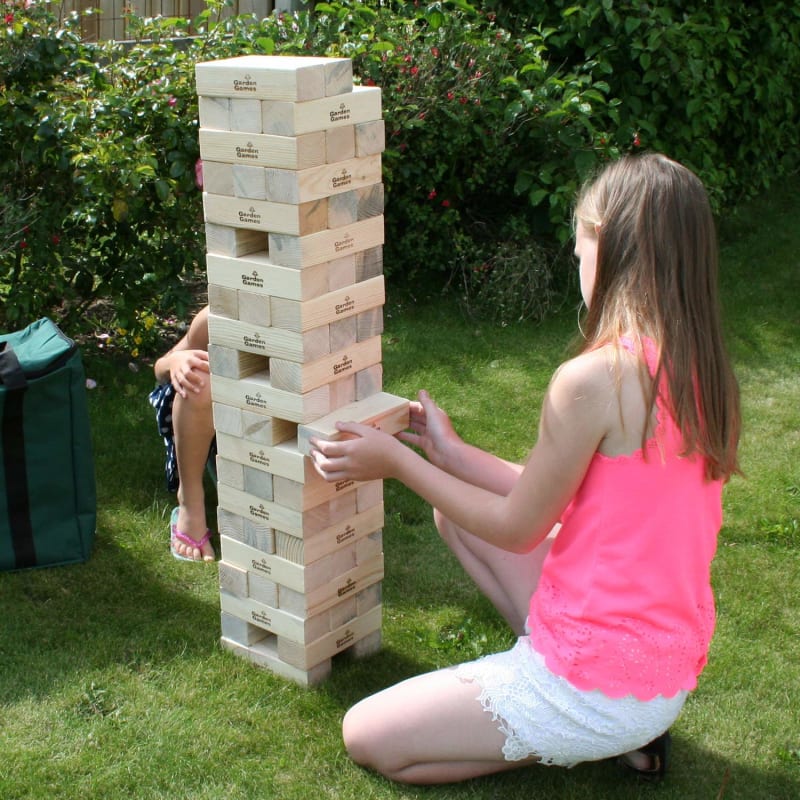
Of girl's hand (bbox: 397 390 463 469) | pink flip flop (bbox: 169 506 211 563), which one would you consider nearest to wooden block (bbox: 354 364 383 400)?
girl's hand (bbox: 397 390 463 469)

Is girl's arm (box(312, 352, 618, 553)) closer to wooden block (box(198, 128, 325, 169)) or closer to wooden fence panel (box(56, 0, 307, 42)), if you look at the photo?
wooden block (box(198, 128, 325, 169))

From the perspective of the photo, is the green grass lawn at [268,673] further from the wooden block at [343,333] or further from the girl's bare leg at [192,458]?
the wooden block at [343,333]

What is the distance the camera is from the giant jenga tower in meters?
2.36

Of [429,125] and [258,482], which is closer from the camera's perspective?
[258,482]

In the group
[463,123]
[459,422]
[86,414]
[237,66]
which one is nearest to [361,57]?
[463,123]

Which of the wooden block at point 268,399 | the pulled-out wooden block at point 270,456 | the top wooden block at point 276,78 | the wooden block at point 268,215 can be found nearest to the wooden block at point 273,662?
the pulled-out wooden block at point 270,456

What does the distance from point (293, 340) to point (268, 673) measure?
0.92 meters

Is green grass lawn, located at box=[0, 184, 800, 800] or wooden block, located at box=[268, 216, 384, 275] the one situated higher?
wooden block, located at box=[268, 216, 384, 275]

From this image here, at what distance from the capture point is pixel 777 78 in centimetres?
642

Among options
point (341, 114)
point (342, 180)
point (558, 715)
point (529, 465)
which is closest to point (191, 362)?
point (342, 180)

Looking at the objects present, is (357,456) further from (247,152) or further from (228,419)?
(247,152)

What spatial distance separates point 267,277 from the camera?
2453 millimetres

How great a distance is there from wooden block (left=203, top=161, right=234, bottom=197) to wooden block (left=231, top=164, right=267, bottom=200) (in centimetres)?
1

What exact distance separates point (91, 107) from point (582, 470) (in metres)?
3.03
